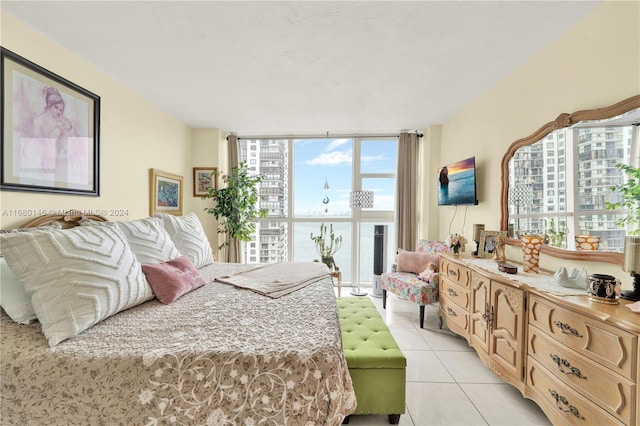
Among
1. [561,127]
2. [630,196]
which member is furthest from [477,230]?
[630,196]

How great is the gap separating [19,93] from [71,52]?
2.00 ft

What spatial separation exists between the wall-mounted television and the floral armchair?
23.6 inches

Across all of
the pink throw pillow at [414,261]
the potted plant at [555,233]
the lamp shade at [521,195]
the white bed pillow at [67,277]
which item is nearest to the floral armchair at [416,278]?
the pink throw pillow at [414,261]

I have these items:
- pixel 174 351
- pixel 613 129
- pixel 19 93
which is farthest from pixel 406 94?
pixel 19 93

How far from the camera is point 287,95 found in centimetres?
279

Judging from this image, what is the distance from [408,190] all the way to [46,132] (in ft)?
13.3

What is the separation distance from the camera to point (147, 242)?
1826 millimetres

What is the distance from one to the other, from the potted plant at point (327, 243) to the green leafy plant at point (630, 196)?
9.27ft

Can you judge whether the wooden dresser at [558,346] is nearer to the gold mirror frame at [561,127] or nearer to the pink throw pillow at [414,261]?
the gold mirror frame at [561,127]

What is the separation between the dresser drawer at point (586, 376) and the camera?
1067 mm

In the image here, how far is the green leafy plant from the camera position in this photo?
1.40m

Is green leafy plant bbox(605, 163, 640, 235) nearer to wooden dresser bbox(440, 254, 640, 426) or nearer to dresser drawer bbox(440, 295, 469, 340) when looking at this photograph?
wooden dresser bbox(440, 254, 640, 426)

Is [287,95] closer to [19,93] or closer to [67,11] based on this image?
[67,11]

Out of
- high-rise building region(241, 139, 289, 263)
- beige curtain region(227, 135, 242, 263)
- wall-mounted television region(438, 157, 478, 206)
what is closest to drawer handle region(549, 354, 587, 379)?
wall-mounted television region(438, 157, 478, 206)
